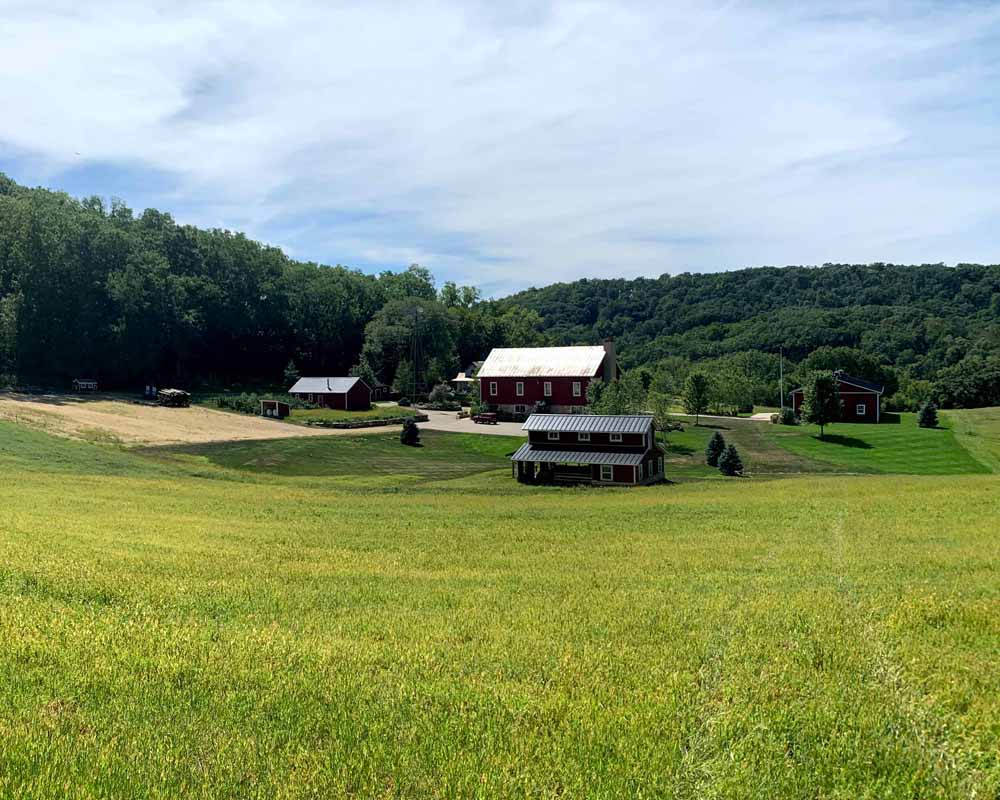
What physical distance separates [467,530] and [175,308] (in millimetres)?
89026

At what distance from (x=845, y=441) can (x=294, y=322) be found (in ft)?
271

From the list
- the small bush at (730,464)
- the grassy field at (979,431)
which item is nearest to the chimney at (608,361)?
the small bush at (730,464)

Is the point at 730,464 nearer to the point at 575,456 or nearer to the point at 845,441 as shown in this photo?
the point at 575,456

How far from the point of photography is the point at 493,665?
26.5 ft

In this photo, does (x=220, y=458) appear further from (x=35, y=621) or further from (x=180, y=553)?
(x=35, y=621)

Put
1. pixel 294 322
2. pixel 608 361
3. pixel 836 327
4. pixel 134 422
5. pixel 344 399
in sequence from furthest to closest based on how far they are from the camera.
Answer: pixel 836 327 < pixel 294 322 < pixel 344 399 < pixel 608 361 < pixel 134 422

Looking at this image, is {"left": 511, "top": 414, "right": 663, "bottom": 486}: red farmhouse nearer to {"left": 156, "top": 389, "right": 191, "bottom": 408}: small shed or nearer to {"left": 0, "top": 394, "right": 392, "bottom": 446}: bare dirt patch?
{"left": 0, "top": 394, "right": 392, "bottom": 446}: bare dirt patch

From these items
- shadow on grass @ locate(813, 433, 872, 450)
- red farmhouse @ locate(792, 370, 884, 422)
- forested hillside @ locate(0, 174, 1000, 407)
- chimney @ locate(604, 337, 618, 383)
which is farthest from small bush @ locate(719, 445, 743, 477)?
forested hillside @ locate(0, 174, 1000, 407)

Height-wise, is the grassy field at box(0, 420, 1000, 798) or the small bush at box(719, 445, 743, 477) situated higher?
the grassy field at box(0, 420, 1000, 798)

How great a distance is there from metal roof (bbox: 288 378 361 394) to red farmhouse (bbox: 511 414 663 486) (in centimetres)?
4304

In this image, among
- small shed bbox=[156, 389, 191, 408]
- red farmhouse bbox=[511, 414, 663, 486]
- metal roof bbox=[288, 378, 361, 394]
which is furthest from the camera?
metal roof bbox=[288, 378, 361, 394]

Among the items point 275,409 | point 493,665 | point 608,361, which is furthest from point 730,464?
point 275,409

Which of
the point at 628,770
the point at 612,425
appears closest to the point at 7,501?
the point at 628,770

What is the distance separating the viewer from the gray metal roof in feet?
152
